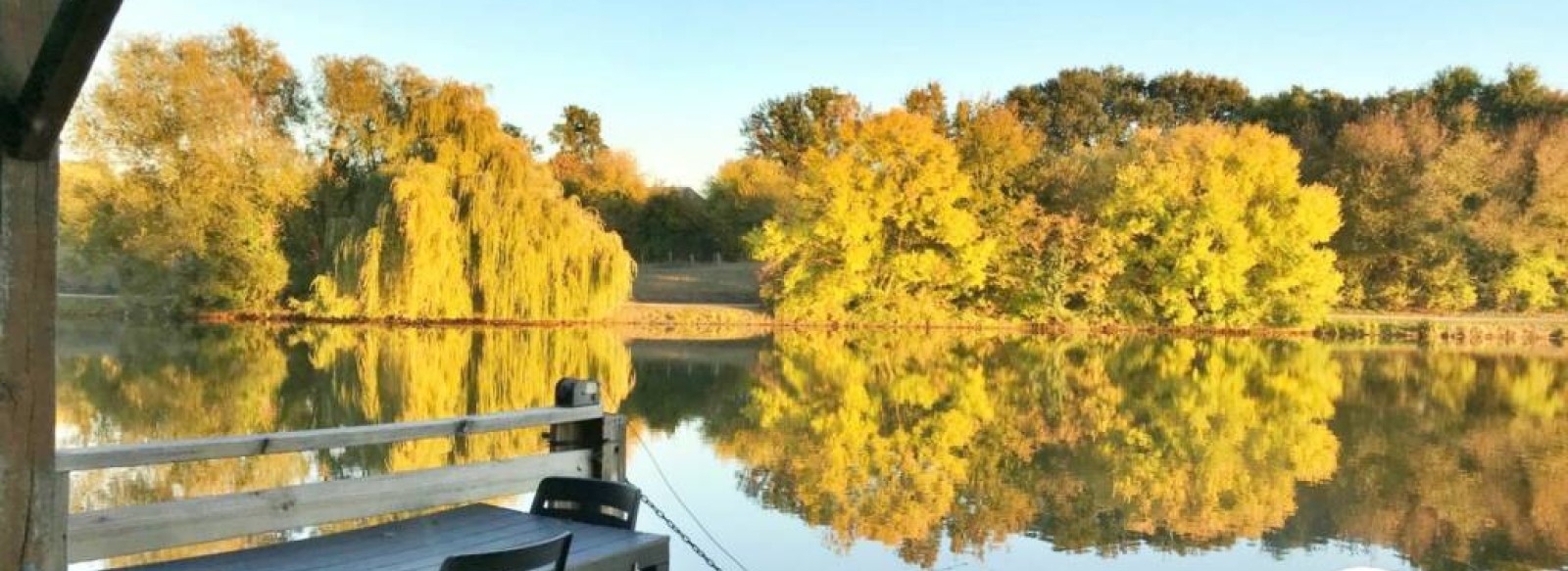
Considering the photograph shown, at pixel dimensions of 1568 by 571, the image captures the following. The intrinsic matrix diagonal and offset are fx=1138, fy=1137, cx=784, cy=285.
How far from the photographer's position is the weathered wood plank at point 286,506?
3686 mm

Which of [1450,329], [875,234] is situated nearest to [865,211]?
[875,234]

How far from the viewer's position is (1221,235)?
37.6 meters

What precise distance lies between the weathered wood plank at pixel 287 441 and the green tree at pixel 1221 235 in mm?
35103

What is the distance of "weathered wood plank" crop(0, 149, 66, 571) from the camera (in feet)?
9.71

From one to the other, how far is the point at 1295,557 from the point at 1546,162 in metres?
38.8

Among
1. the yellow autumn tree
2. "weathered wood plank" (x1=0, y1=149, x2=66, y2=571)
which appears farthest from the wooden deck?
the yellow autumn tree

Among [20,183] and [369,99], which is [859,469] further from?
[369,99]

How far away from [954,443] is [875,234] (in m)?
26.0

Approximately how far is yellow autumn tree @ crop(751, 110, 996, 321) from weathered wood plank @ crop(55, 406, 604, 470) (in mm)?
32376

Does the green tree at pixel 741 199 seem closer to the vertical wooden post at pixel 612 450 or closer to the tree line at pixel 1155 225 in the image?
the tree line at pixel 1155 225

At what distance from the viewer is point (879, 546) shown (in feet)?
27.7

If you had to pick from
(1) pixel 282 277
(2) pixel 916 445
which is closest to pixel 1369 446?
(2) pixel 916 445

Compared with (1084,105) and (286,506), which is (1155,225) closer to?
(1084,105)

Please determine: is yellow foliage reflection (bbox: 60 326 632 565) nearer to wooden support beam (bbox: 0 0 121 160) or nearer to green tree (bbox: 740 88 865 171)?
wooden support beam (bbox: 0 0 121 160)
